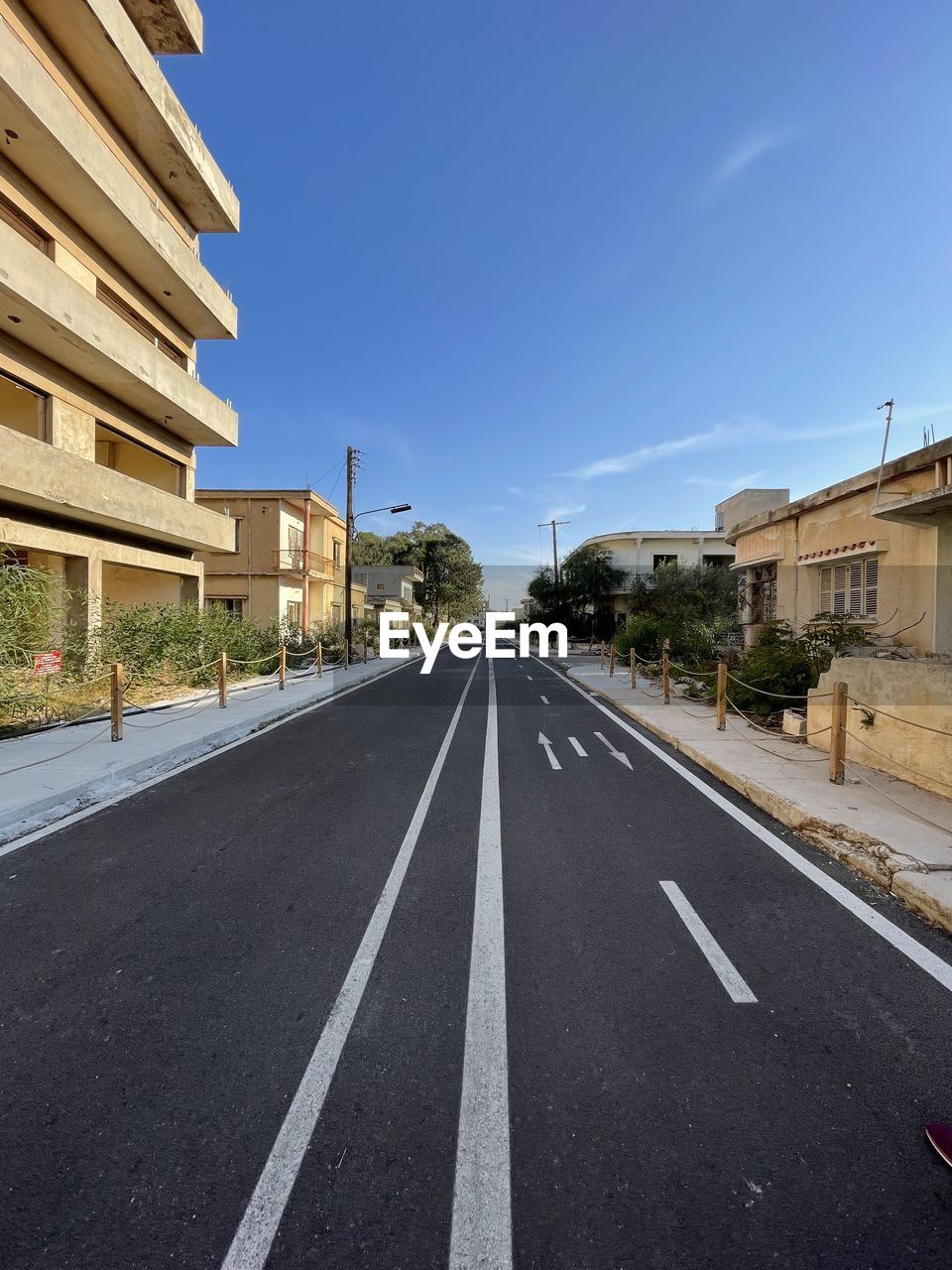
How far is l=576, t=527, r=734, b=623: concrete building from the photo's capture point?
156 ft

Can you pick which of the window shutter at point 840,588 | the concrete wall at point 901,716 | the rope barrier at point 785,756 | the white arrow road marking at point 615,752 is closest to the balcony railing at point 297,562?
the white arrow road marking at point 615,752

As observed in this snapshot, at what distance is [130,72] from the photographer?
14305 millimetres

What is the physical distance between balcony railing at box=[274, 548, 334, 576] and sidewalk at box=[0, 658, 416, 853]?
1609cm

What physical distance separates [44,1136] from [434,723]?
9886mm

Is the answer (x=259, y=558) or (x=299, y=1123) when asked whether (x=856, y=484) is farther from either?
(x=259, y=558)

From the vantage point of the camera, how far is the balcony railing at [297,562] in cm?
3003

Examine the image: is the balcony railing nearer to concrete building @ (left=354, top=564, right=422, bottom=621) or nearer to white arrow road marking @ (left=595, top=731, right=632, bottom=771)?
→ concrete building @ (left=354, top=564, right=422, bottom=621)

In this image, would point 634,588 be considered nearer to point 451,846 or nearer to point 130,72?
point 130,72

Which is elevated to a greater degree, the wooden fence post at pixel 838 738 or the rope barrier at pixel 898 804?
the wooden fence post at pixel 838 738

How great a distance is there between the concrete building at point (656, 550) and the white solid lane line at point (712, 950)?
44120 mm

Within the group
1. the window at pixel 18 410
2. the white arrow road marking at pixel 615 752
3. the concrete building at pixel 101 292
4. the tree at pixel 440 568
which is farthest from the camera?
the tree at pixel 440 568

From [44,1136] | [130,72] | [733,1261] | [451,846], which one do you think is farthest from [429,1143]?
[130,72]

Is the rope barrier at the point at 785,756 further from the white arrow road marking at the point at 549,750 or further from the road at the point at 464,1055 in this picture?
the road at the point at 464,1055

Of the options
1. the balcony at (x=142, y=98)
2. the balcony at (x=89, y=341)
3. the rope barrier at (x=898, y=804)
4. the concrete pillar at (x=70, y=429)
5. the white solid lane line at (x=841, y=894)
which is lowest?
the white solid lane line at (x=841, y=894)
